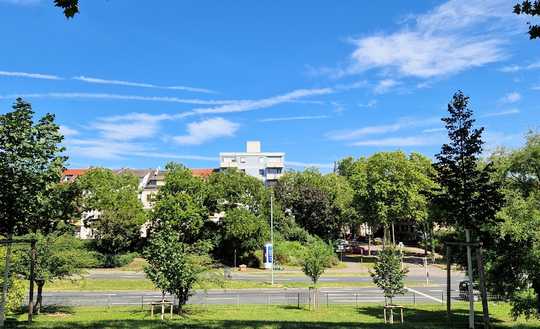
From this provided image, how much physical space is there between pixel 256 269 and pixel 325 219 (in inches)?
656

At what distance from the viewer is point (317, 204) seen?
231ft

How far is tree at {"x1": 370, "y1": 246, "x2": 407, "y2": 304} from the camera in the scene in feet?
92.2

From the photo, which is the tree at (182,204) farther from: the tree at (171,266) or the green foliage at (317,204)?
the tree at (171,266)

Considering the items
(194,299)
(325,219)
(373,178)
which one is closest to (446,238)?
(194,299)

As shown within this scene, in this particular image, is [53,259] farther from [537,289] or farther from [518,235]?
[537,289]

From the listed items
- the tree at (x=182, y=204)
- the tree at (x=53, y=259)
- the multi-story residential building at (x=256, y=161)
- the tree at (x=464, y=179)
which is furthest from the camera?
the multi-story residential building at (x=256, y=161)

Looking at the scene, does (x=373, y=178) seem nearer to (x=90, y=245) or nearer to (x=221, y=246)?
(x=221, y=246)

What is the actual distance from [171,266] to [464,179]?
16459mm

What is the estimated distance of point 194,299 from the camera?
35.8 meters

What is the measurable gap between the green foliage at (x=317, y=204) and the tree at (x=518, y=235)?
47.5 meters

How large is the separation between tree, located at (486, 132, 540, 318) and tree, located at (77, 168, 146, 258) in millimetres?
44594

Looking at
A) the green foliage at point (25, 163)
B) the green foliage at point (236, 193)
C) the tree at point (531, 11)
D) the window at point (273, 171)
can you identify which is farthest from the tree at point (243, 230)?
the window at point (273, 171)

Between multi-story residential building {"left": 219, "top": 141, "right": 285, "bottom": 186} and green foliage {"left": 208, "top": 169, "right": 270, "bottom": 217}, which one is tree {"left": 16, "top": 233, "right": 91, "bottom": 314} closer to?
green foliage {"left": 208, "top": 169, "right": 270, "bottom": 217}

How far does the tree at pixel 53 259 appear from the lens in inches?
1045
